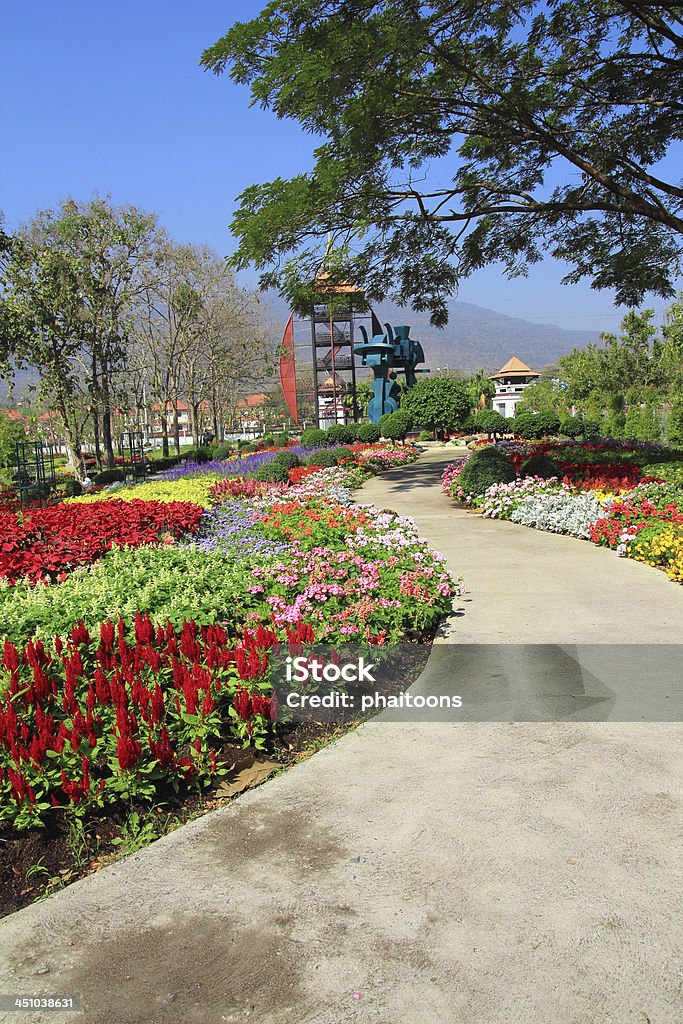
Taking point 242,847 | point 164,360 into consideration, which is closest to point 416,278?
point 242,847

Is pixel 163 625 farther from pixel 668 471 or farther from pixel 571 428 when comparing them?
pixel 571 428

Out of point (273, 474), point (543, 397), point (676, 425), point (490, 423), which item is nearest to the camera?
point (273, 474)

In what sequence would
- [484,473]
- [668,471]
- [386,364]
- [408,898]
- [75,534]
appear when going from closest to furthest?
1. [408,898]
2. [75,534]
3. [668,471]
4. [484,473]
5. [386,364]

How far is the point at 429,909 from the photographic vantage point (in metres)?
2.63

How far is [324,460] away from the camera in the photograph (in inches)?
765

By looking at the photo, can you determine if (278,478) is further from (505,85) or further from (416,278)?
(505,85)

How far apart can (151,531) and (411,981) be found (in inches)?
254

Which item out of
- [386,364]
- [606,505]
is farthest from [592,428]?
[606,505]

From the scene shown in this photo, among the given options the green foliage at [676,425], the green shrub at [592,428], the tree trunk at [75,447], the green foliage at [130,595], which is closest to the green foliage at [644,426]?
the green shrub at [592,428]

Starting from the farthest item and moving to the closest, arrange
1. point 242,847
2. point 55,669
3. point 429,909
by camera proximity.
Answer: point 55,669, point 242,847, point 429,909

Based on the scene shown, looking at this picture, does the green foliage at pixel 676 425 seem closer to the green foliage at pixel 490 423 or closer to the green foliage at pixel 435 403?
the green foliage at pixel 490 423

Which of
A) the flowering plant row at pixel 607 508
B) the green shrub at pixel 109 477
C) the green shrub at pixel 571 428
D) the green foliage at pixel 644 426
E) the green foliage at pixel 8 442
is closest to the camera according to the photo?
the flowering plant row at pixel 607 508

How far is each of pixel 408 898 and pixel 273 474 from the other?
1365cm

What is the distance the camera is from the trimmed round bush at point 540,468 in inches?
511
